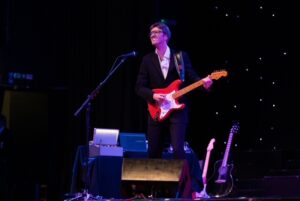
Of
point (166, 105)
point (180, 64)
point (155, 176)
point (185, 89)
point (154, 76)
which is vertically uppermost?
point (180, 64)

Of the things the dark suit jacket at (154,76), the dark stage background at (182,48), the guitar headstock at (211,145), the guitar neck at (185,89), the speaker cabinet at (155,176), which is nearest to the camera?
the speaker cabinet at (155,176)

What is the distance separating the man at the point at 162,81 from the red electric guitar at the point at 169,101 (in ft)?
0.10

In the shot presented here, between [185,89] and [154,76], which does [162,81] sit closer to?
[154,76]

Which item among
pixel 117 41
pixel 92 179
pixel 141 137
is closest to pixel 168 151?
pixel 141 137

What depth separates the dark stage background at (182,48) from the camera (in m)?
8.86

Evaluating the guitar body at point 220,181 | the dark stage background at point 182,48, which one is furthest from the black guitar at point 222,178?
the dark stage background at point 182,48

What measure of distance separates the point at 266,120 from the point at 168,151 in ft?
5.61

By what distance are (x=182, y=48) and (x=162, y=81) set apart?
107 inches

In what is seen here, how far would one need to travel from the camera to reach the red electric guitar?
6891mm

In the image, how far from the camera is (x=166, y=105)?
6.92m

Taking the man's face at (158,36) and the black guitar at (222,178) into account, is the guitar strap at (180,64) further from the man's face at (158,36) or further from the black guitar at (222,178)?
the black guitar at (222,178)

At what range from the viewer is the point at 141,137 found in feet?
26.7

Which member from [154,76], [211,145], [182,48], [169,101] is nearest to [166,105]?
[169,101]

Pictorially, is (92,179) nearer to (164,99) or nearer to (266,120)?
(164,99)
